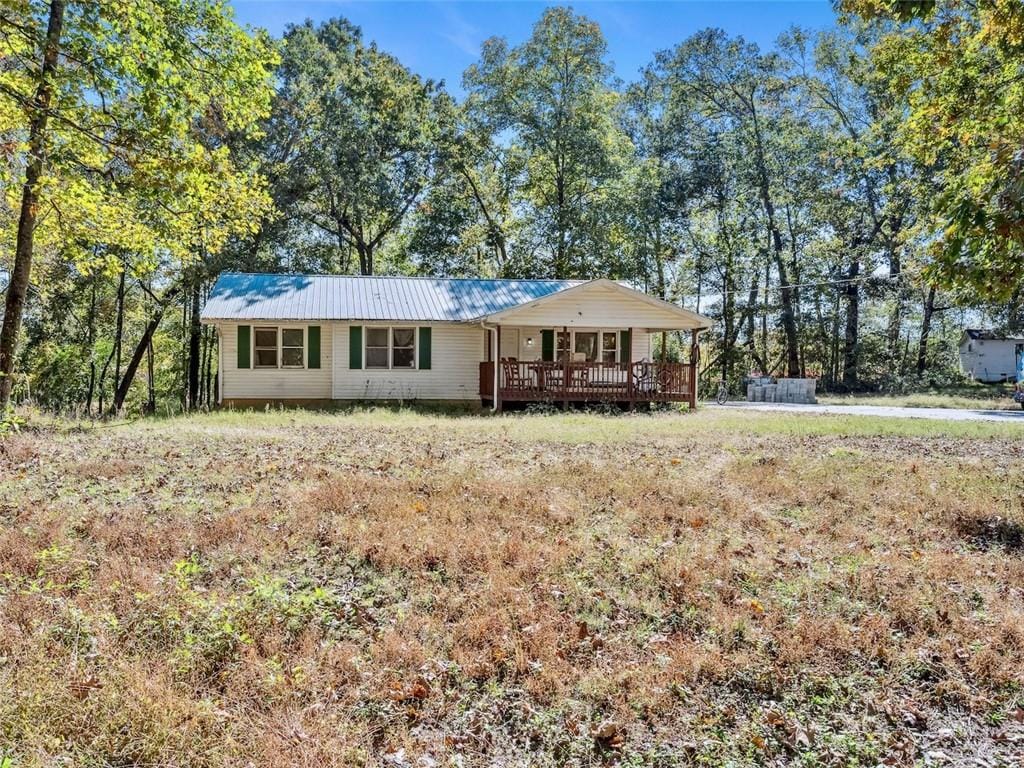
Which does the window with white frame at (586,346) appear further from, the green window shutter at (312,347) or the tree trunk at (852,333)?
the tree trunk at (852,333)

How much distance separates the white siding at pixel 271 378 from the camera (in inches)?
666

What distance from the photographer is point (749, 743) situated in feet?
9.53

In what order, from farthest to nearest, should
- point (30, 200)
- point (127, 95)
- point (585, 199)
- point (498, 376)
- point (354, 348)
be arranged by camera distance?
point (585, 199) < point (354, 348) < point (498, 376) < point (30, 200) < point (127, 95)


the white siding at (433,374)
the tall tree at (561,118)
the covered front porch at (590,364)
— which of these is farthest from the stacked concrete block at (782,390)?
the white siding at (433,374)

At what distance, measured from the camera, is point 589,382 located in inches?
683

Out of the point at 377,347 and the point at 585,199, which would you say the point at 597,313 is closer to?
the point at 377,347

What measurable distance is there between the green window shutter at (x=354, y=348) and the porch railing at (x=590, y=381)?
3.32 meters

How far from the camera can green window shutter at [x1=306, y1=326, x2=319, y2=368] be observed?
17359 millimetres

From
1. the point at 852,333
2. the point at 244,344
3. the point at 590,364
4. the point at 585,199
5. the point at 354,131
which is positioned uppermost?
the point at 354,131

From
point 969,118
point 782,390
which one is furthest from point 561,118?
point 969,118

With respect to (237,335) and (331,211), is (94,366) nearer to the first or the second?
(331,211)

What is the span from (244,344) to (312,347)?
1701 mm

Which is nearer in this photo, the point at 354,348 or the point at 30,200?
the point at 30,200

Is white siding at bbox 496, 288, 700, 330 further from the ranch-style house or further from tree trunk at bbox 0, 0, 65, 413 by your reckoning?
tree trunk at bbox 0, 0, 65, 413
